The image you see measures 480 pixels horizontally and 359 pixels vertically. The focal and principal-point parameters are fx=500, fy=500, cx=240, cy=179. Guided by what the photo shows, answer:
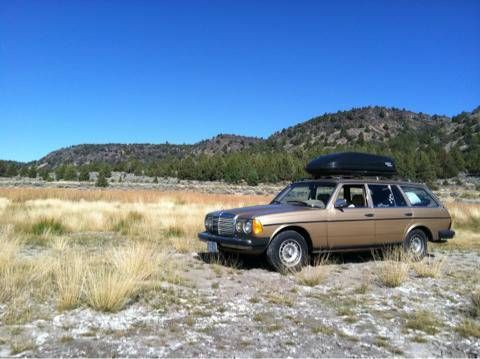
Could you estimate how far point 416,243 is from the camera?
10.6 meters

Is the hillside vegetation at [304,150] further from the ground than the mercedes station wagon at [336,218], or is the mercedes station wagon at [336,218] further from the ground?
the hillside vegetation at [304,150]

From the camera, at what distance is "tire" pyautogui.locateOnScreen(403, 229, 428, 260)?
33.8 feet

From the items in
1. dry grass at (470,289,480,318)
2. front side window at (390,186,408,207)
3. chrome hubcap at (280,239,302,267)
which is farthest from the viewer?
front side window at (390,186,408,207)

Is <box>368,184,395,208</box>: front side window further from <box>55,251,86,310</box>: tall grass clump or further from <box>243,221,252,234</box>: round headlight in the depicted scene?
<box>55,251,86,310</box>: tall grass clump

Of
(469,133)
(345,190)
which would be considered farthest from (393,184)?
(469,133)

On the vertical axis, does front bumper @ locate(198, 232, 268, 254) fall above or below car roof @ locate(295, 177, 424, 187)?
below

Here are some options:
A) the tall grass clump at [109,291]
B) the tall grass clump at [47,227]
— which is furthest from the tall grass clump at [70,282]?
the tall grass clump at [47,227]

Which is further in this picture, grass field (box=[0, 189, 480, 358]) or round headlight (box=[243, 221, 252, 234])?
round headlight (box=[243, 221, 252, 234])

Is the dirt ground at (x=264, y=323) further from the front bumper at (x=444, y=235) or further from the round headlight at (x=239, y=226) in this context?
the front bumper at (x=444, y=235)

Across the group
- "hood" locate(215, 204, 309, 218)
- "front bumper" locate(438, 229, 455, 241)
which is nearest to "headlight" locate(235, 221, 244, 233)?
"hood" locate(215, 204, 309, 218)

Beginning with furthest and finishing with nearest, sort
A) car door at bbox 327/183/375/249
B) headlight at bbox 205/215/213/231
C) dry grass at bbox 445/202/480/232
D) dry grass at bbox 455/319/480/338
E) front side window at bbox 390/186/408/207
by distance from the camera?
dry grass at bbox 445/202/480/232 < front side window at bbox 390/186/408/207 < headlight at bbox 205/215/213/231 < car door at bbox 327/183/375/249 < dry grass at bbox 455/319/480/338

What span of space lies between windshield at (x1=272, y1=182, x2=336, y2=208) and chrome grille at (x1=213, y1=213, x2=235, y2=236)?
1593 mm

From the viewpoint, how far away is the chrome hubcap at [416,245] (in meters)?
10.5

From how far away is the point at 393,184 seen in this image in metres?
10.5
